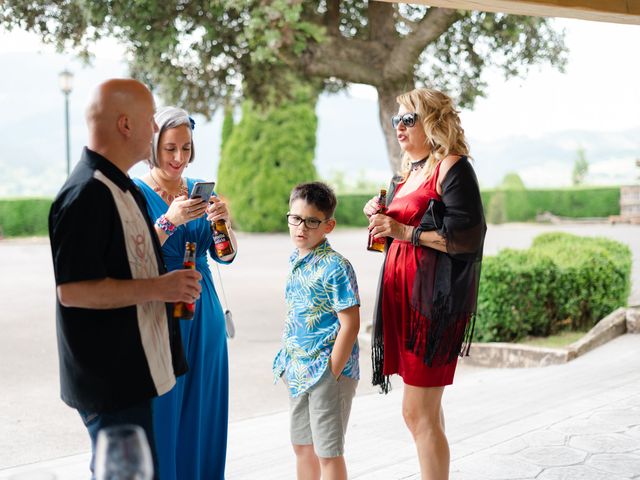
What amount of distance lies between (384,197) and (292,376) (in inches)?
29.9

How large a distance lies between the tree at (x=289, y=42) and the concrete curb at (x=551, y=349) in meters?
2.80

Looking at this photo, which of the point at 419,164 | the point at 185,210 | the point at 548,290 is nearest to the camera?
the point at 185,210

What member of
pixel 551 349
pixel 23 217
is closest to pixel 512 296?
pixel 551 349

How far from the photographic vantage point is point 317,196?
2.89 metres

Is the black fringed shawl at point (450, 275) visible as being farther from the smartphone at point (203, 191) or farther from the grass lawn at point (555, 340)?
the grass lawn at point (555, 340)

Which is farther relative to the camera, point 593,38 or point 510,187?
point 593,38

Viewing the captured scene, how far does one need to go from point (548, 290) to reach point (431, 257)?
198 inches

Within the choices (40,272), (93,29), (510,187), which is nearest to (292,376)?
(93,29)

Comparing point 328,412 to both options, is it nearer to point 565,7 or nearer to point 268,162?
point 565,7

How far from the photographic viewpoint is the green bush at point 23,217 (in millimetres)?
24344

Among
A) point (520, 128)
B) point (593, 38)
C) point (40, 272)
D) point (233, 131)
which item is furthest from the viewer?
point (520, 128)

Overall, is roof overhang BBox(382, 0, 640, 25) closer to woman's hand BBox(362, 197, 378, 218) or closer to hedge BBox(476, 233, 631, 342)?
woman's hand BBox(362, 197, 378, 218)

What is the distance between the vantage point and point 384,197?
3.03 metres

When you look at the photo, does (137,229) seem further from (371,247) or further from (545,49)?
(545,49)
